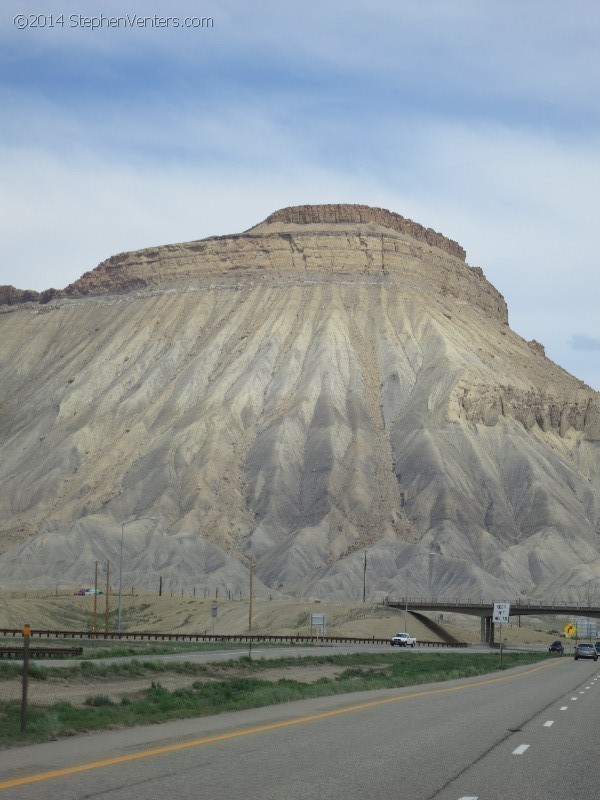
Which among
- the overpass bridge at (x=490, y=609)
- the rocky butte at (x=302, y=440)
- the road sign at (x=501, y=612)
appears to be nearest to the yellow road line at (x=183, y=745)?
the road sign at (x=501, y=612)

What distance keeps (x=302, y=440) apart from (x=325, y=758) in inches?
5707

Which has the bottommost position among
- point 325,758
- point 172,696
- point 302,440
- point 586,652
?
point 586,652

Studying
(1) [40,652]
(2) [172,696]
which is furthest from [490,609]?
(2) [172,696]

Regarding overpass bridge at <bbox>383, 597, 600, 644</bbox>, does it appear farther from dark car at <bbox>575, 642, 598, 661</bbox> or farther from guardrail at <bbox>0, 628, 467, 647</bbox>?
dark car at <bbox>575, 642, 598, 661</bbox>

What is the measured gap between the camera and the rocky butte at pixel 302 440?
452ft

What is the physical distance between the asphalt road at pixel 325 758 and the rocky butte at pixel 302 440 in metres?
108

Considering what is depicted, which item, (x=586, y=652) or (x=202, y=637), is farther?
(x=202, y=637)

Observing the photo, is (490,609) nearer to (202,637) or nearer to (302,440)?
(202,637)

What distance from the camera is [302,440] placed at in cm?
15988

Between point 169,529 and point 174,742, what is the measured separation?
425ft

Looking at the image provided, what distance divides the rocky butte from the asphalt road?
10786 centimetres

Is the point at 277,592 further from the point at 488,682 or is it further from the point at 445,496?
the point at 488,682

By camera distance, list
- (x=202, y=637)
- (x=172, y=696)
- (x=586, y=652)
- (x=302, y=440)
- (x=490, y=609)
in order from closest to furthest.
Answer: (x=172, y=696)
(x=586, y=652)
(x=202, y=637)
(x=490, y=609)
(x=302, y=440)

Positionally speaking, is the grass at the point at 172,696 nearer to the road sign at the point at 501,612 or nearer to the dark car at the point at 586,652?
the road sign at the point at 501,612
